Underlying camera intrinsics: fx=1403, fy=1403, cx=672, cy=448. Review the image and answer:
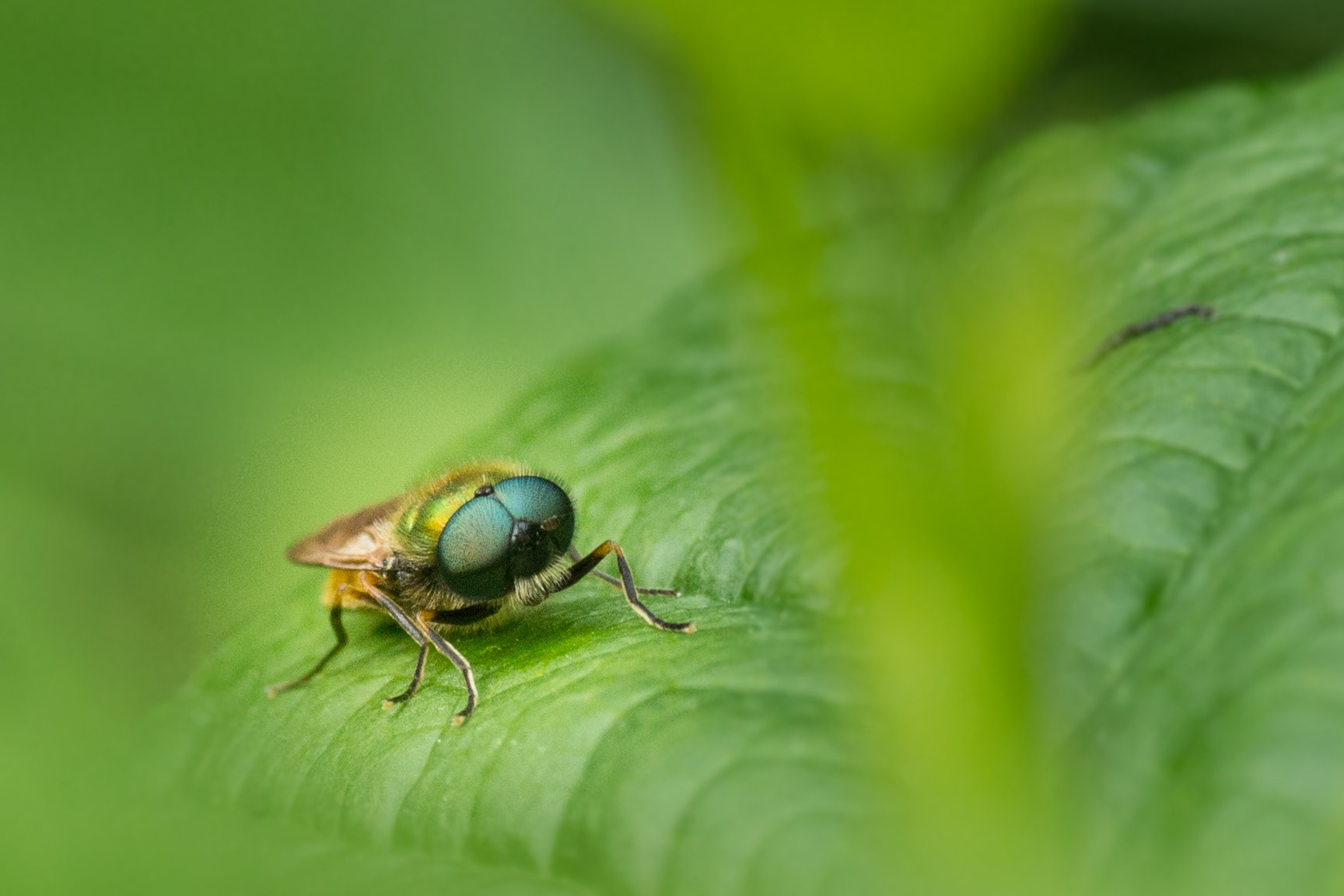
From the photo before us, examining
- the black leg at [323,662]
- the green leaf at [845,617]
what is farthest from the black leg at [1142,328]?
the black leg at [323,662]

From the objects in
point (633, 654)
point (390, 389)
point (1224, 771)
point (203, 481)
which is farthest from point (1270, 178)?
point (203, 481)

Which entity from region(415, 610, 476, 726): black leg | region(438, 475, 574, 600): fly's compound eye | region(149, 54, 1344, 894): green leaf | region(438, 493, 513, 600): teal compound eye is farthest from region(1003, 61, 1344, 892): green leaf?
region(438, 493, 513, 600): teal compound eye

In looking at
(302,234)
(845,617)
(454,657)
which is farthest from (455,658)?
(302,234)

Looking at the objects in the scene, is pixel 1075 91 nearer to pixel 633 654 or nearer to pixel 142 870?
pixel 633 654

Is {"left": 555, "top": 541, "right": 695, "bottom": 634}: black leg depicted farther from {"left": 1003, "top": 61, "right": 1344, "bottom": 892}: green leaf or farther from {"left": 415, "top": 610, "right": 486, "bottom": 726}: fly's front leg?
{"left": 1003, "top": 61, "right": 1344, "bottom": 892}: green leaf

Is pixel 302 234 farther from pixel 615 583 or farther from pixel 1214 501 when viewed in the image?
pixel 1214 501

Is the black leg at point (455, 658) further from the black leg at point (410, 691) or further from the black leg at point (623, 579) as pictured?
the black leg at point (623, 579)
